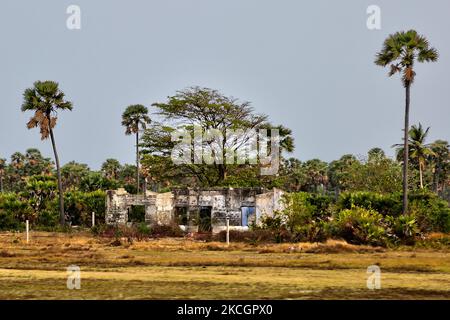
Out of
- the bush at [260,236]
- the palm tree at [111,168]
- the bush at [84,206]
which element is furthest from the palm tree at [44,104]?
the palm tree at [111,168]

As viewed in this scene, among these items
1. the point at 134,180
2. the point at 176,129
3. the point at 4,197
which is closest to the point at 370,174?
the point at 176,129

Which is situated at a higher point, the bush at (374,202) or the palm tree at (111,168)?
the palm tree at (111,168)

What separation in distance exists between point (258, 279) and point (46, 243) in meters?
19.7

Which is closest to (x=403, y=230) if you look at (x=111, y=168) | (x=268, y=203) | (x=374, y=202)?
(x=374, y=202)

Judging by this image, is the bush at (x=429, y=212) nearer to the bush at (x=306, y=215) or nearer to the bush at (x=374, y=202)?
the bush at (x=374, y=202)

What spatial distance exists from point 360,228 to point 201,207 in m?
11.9

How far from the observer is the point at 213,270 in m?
22.7

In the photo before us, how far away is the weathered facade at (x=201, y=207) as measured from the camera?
4166cm

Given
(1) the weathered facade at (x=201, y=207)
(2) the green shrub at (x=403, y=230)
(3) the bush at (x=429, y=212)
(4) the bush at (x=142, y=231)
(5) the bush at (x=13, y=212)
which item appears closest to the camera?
(2) the green shrub at (x=403, y=230)

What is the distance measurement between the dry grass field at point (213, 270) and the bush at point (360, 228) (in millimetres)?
1481

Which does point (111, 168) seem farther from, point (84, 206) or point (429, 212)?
point (429, 212)

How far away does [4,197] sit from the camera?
49.3 metres
